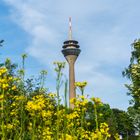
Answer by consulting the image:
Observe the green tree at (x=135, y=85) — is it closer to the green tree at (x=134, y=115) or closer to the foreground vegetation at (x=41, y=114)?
the green tree at (x=134, y=115)

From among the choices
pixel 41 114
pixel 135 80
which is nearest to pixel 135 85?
pixel 135 80

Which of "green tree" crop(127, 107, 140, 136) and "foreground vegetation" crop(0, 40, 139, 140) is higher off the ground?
"green tree" crop(127, 107, 140, 136)

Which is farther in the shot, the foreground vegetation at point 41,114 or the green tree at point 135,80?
the green tree at point 135,80

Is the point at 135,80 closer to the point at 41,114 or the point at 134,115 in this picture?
the point at 134,115

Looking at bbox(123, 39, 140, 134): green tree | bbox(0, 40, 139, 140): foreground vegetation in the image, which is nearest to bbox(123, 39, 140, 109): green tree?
bbox(123, 39, 140, 134): green tree

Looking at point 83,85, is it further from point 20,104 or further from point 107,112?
point 107,112

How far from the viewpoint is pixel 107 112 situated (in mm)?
98812

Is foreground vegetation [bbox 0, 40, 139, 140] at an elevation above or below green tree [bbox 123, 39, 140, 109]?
below

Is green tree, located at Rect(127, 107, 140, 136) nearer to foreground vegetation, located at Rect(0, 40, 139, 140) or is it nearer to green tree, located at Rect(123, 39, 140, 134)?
green tree, located at Rect(123, 39, 140, 134)

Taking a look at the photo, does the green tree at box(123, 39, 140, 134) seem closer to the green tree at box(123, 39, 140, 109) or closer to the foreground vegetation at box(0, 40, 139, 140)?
the green tree at box(123, 39, 140, 109)

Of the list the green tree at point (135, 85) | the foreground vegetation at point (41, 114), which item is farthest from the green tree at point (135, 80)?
the foreground vegetation at point (41, 114)

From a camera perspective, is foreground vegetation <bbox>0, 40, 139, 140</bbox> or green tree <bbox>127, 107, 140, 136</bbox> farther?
green tree <bbox>127, 107, 140, 136</bbox>

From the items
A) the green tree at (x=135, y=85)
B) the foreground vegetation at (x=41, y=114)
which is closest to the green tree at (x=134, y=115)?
the green tree at (x=135, y=85)

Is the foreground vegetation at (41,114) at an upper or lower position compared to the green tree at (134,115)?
lower
